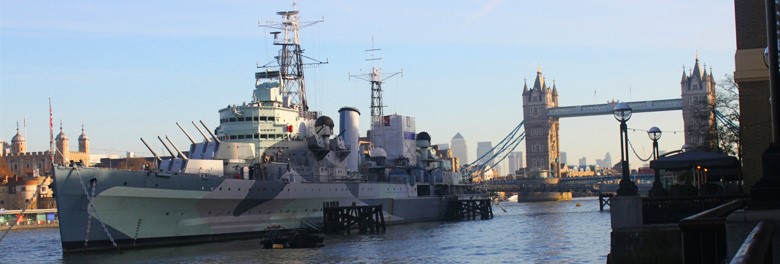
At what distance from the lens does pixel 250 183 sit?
44.9 meters

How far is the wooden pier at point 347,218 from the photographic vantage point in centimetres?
5172

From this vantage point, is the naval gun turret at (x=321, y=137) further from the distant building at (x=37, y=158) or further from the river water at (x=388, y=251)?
the distant building at (x=37, y=158)

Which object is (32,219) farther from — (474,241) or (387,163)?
(474,241)

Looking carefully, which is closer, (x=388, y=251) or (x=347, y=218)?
(x=388, y=251)

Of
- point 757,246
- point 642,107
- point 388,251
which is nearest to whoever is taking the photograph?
point 757,246

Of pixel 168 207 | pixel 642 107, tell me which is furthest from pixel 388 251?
pixel 642 107

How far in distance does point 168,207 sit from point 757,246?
35.7 m

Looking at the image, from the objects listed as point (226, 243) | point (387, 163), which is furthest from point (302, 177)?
point (387, 163)

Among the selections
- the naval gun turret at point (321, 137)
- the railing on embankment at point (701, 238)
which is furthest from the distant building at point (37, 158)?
the railing on embankment at point (701, 238)

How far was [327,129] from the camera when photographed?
184 ft

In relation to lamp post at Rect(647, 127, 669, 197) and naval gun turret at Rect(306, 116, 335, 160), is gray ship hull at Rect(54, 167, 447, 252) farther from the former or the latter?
lamp post at Rect(647, 127, 669, 197)

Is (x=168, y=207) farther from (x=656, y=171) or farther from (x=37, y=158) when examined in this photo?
(x=37, y=158)

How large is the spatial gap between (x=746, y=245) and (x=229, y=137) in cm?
4818

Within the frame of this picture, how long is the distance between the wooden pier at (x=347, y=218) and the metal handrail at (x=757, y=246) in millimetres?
43430
